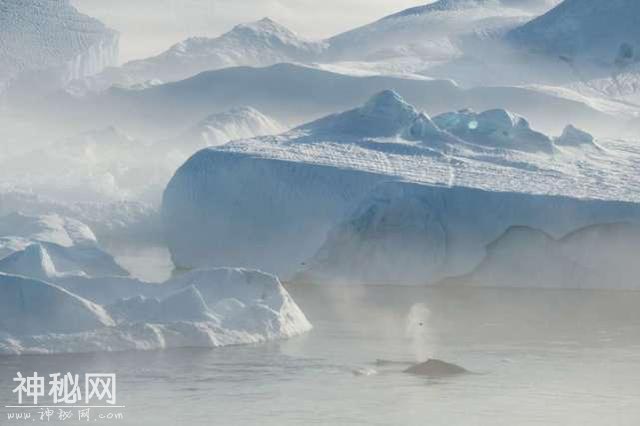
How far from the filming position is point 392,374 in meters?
12.3

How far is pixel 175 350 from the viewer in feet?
42.8

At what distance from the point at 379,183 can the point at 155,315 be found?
21.3 ft

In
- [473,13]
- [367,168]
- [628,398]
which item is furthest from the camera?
[473,13]

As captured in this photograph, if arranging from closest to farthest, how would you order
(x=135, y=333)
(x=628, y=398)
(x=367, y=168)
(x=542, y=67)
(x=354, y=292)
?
(x=628, y=398), (x=135, y=333), (x=354, y=292), (x=367, y=168), (x=542, y=67)

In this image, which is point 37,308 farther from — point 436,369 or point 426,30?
point 426,30

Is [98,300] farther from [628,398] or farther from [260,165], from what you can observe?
[260,165]

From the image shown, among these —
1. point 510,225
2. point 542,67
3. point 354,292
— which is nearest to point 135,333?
point 354,292

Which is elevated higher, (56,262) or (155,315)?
(56,262)

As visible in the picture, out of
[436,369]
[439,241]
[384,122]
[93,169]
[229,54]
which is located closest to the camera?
[436,369]

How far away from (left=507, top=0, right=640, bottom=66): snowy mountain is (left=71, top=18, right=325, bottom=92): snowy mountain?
956cm

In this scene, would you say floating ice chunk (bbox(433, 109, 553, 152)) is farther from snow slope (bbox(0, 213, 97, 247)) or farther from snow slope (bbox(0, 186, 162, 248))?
snow slope (bbox(0, 186, 162, 248))

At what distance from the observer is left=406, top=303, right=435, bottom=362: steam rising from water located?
44.1ft

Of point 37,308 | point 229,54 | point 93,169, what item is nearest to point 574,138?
point 37,308

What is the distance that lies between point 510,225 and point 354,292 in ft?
6.79
